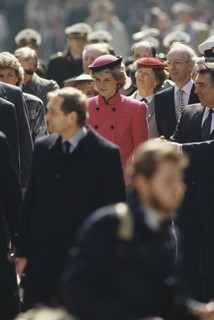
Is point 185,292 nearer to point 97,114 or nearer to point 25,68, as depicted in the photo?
point 97,114

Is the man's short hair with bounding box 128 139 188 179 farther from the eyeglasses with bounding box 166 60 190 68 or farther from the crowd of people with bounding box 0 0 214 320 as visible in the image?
the eyeglasses with bounding box 166 60 190 68

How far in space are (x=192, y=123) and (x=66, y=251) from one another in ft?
10.6

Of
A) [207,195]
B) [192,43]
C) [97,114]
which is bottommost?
[192,43]

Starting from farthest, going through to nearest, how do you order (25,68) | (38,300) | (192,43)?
1. (192,43)
2. (25,68)
3. (38,300)

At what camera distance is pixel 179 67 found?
12984mm

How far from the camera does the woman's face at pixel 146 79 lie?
1284 centimetres

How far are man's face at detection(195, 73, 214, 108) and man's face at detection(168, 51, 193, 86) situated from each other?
1.49 m

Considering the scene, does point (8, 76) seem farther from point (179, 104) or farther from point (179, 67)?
point (179, 67)

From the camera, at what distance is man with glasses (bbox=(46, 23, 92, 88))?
56.8 ft

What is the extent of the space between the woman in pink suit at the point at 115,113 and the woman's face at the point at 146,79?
146 centimetres

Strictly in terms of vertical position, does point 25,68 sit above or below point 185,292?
below

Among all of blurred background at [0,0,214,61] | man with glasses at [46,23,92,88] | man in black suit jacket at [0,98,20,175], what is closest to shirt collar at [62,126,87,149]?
man in black suit jacket at [0,98,20,175]

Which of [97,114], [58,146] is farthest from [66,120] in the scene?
[97,114]

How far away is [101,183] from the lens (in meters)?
8.16
